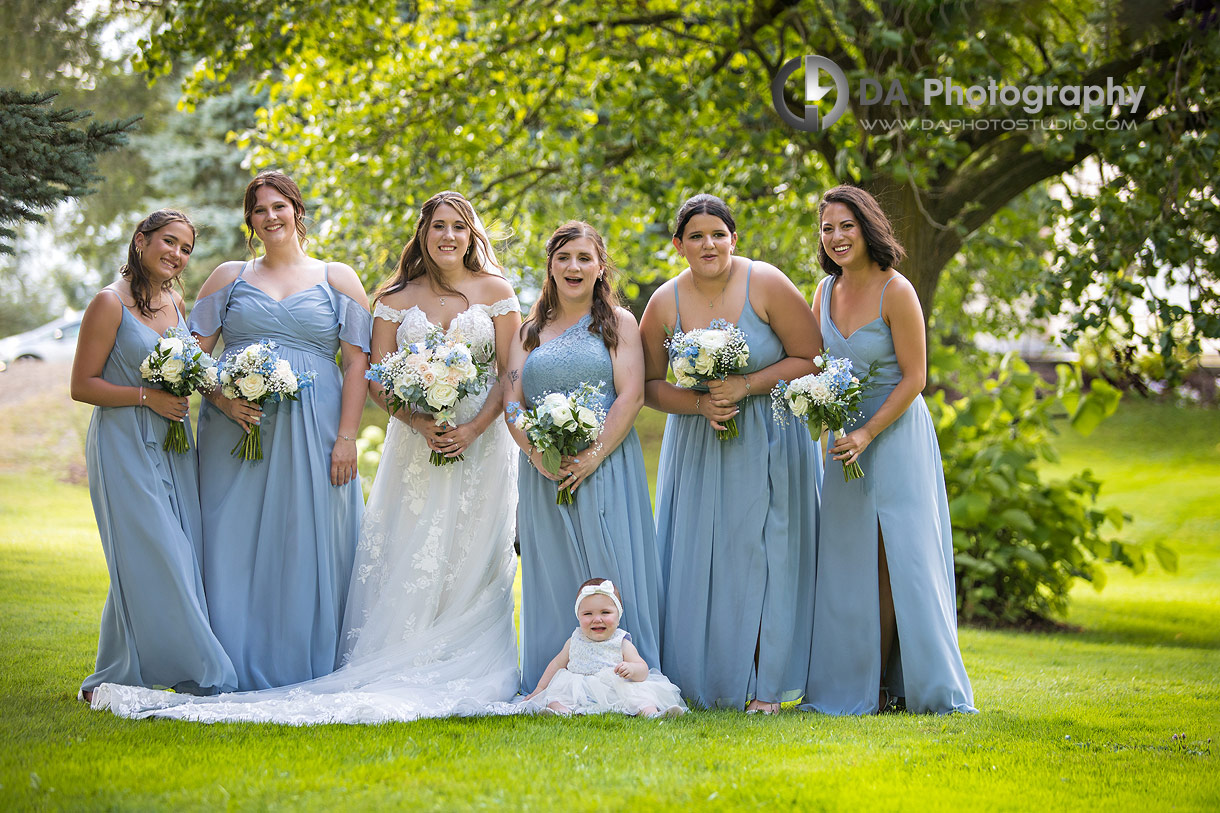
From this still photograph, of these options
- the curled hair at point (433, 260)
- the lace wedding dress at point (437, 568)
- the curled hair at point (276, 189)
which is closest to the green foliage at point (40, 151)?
the curled hair at point (276, 189)

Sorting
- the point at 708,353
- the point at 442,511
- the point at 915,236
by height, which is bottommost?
the point at 442,511

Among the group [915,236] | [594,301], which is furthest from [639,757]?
[915,236]

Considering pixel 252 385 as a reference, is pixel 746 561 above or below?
below

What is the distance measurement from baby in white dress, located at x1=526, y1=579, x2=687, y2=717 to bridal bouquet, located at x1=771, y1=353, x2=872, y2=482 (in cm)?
121

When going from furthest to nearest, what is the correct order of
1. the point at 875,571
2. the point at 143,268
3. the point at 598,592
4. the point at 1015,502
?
1. the point at 1015,502
2. the point at 143,268
3. the point at 875,571
4. the point at 598,592

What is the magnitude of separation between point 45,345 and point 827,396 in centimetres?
1955

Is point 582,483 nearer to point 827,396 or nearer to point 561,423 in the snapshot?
point 561,423

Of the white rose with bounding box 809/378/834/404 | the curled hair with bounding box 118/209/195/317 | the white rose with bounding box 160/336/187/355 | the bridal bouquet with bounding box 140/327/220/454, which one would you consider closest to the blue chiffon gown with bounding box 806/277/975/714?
the white rose with bounding box 809/378/834/404

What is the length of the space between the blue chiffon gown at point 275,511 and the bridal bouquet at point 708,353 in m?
1.85

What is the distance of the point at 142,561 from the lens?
4789 millimetres

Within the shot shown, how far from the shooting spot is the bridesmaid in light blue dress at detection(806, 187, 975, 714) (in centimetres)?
480

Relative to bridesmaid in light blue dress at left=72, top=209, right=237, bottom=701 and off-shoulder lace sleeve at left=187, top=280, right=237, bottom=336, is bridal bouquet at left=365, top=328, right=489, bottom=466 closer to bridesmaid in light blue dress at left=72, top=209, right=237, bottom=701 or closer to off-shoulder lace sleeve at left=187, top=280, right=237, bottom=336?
off-shoulder lace sleeve at left=187, top=280, right=237, bottom=336

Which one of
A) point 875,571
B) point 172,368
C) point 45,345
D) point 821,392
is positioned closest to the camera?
point 821,392

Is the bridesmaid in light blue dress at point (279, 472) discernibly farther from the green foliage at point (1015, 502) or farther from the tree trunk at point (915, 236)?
the green foliage at point (1015, 502)
